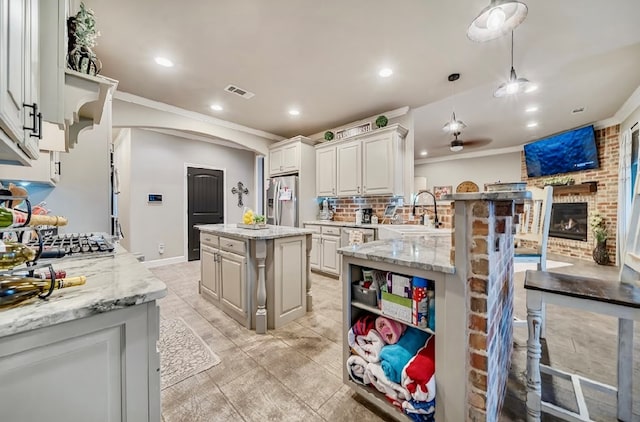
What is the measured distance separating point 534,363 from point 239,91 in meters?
3.84

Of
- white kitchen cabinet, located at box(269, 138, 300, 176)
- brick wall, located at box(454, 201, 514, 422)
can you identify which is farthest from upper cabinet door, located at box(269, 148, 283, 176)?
brick wall, located at box(454, 201, 514, 422)

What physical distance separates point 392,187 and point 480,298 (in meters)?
2.78

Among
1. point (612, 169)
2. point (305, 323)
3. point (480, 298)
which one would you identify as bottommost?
point (305, 323)

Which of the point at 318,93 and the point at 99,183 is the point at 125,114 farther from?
the point at 318,93

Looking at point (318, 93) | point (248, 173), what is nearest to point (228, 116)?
point (318, 93)

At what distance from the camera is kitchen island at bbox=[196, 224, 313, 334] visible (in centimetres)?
225

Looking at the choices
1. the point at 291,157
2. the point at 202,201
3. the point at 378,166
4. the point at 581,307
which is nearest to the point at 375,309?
the point at 581,307

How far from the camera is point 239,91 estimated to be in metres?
3.33

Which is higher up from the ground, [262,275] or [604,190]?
[604,190]

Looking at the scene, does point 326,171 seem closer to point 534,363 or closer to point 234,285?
point 234,285

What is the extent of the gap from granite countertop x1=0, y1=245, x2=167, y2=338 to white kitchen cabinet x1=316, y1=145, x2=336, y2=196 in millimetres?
3603

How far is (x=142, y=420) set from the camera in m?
0.78

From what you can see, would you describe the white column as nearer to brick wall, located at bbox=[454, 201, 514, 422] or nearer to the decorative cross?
brick wall, located at bbox=[454, 201, 514, 422]

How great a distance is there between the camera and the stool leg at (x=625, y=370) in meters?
1.27
